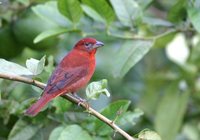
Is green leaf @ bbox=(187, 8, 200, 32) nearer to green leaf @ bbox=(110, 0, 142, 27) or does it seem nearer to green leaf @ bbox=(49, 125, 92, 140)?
green leaf @ bbox=(110, 0, 142, 27)

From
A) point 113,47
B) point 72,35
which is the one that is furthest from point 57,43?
point 113,47

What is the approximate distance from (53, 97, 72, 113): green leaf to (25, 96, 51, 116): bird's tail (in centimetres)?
18

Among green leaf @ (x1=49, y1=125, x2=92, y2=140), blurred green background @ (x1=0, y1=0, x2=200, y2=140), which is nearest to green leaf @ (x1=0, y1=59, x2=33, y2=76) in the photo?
blurred green background @ (x1=0, y1=0, x2=200, y2=140)

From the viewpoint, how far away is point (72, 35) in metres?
3.85

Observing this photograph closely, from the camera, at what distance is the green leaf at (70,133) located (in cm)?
272

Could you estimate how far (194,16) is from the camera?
124 inches

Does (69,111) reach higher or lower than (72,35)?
lower

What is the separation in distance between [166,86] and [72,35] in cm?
85

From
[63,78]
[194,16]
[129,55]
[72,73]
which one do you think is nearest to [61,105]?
[63,78]

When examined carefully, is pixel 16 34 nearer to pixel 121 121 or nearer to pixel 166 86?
pixel 121 121

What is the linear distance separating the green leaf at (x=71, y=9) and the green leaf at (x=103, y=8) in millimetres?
77

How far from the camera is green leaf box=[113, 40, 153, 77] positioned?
3203 mm

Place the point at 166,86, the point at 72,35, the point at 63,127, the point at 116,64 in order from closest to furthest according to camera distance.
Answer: the point at 63,127 < the point at 116,64 < the point at 72,35 < the point at 166,86

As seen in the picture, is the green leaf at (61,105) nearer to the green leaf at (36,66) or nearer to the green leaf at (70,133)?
the green leaf at (70,133)
